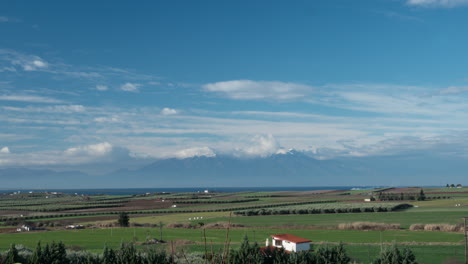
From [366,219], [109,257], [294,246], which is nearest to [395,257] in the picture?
[294,246]

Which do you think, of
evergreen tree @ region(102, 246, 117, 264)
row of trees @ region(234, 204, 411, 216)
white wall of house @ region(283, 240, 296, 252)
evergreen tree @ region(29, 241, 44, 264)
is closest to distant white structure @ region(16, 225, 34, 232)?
row of trees @ region(234, 204, 411, 216)

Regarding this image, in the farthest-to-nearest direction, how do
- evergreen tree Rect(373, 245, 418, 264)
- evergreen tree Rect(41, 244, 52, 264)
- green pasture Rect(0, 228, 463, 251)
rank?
1. green pasture Rect(0, 228, 463, 251)
2. evergreen tree Rect(41, 244, 52, 264)
3. evergreen tree Rect(373, 245, 418, 264)

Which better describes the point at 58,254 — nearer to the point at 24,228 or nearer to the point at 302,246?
the point at 302,246

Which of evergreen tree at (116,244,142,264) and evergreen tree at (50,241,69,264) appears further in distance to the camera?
evergreen tree at (116,244,142,264)

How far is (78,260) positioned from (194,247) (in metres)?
A: 19.7

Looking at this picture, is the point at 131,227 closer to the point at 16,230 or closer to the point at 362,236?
the point at 16,230

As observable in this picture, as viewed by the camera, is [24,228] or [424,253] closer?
[424,253]

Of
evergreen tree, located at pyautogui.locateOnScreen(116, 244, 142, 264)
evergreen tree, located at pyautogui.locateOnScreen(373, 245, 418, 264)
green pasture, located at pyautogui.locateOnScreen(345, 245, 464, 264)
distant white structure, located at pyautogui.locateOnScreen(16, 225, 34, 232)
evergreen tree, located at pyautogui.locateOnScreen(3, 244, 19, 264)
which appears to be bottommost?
green pasture, located at pyautogui.locateOnScreen(345, 245, 464, 264)

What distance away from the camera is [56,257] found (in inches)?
1624

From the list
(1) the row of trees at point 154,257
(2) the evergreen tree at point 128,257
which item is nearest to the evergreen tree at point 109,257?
(1) the row of trees at point 154,257

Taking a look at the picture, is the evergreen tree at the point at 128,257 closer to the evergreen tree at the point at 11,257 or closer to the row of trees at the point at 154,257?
the row of trees at the point at 154,257

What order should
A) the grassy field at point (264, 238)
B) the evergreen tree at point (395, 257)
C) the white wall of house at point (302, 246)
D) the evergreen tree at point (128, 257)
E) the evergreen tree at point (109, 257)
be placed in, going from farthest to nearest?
the white wall of house at point (302, 246) → the grassy field at point (264, 238) → the evergreen tree at point (128, 257) → the evergreen tree at point (109, 257) → the evergreen tree at point (395, 257)

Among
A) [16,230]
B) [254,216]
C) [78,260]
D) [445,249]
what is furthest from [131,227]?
[445,249]

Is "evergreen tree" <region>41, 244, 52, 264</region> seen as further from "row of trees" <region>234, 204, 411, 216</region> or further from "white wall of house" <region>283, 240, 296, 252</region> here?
"row of trees" <region>234, 204, 411, 216</region>
